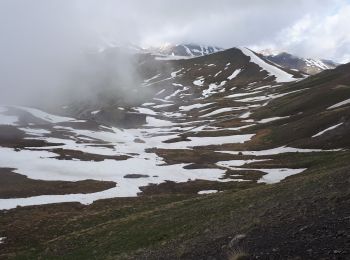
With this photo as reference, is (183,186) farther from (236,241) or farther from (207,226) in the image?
(236,241)

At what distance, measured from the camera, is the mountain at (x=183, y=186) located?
19.8 m

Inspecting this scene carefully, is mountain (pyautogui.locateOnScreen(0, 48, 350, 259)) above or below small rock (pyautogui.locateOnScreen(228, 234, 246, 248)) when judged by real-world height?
above

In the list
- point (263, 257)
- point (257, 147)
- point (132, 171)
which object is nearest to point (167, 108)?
point (257, 147)

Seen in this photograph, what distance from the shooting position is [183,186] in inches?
2202

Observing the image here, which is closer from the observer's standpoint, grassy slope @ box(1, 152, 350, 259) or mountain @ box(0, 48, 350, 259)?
grassy slope @ box(1, 152, 350, 259)

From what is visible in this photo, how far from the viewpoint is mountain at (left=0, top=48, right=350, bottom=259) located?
19.8 meters

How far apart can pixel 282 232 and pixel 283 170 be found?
1599 inches

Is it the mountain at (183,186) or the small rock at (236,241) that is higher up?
the mountain at (183,186)

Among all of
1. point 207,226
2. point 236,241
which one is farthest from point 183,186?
point 236,241

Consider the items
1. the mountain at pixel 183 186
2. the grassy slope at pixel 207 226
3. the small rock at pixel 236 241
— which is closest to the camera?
the grassy slope at pixel 207 226

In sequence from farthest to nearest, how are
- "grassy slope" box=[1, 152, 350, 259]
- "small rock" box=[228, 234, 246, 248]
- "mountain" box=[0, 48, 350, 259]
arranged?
"mountain" box=[0, 48, 350, 259] < "small rock" box=[228, 234, 246, 248] < "grassy slope" box=[1, 152, 350, 259]

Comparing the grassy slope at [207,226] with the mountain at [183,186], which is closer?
the grassy slope at [207,226]

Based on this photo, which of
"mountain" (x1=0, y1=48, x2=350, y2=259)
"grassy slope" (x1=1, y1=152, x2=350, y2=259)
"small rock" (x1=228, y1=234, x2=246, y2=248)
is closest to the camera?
"grassy slope" (x1=1, y1=152, x2=350, y2=259)

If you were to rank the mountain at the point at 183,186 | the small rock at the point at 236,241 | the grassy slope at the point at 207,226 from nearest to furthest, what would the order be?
the grassy slope at the point at 207,226, the small rock at the point at 236,241, the mountain at the point at 183,186
